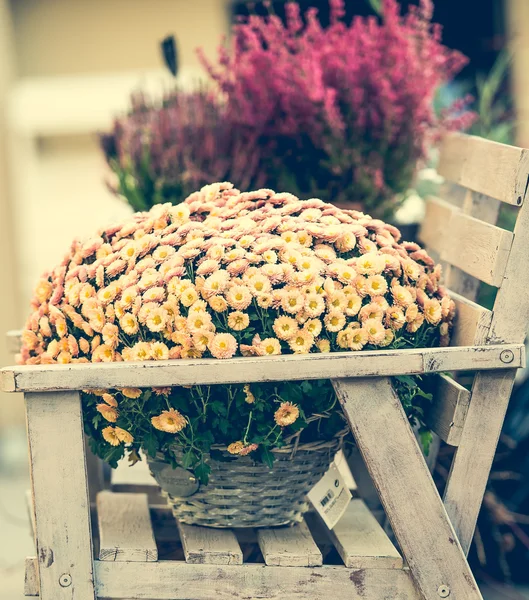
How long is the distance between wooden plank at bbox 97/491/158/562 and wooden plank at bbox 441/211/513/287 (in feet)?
2.27

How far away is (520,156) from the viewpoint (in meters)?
1.43

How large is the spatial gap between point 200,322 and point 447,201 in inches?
36.9

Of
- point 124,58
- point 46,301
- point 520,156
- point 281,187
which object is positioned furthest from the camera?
point 124,58

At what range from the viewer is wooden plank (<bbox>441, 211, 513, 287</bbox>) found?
142 centimetres

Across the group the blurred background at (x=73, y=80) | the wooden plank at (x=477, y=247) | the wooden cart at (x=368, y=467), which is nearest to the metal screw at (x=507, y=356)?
the wooden cart at (x=368, y=467)

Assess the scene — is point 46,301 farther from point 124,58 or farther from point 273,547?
point 124,58

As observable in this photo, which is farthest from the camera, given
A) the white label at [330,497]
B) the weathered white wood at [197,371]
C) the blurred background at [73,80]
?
the blurred background at [73,80]

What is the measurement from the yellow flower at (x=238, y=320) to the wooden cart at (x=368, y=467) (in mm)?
61

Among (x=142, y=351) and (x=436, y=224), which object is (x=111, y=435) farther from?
(x=436, y=224)

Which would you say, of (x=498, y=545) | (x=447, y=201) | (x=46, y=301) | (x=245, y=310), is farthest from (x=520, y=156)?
(x=498, y=545)

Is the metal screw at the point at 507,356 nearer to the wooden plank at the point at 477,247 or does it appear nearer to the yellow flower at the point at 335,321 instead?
the wooden plank at the point at 477,247

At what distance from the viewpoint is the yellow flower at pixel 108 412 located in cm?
140

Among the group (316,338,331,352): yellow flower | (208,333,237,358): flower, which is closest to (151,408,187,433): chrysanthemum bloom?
(208,333,237,358): flower

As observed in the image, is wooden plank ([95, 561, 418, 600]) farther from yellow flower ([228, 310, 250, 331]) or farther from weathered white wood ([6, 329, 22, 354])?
weathered white wood ([6, 329, 22, 354])
